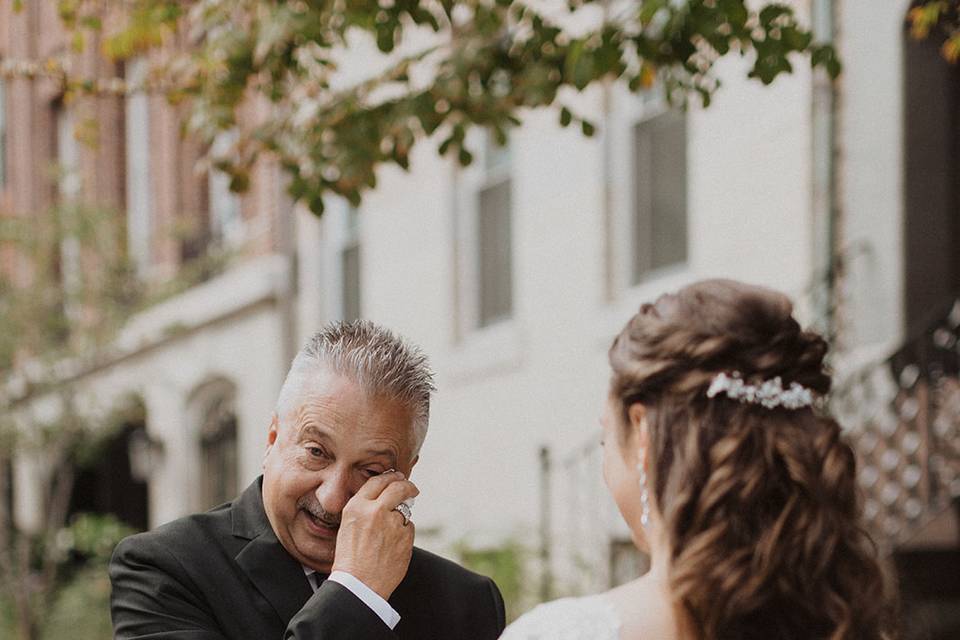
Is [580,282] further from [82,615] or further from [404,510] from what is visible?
[404,510]

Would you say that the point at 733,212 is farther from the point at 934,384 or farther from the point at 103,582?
the point at 103,582

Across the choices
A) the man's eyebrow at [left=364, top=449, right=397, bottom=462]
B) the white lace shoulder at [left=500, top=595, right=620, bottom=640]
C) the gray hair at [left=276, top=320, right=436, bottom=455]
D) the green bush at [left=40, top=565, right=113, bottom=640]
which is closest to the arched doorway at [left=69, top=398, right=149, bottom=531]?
the green bush at [left=40, top=565, right=113, bottom=640]

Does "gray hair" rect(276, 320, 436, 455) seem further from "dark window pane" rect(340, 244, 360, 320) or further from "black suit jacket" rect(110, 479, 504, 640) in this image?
"dark window pane" rect(340, 244, 360, 320)

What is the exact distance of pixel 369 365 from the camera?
360 centimetres

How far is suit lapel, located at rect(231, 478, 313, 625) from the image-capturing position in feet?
11.8

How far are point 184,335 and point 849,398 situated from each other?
1132cm

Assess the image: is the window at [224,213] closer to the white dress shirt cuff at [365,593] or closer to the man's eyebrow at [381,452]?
the man's eyebrow at [381,452]

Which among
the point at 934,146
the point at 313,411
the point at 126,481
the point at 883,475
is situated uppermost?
the point at 934,146

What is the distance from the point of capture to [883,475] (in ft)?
30.8

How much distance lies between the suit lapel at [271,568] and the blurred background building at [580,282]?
428 centimetres

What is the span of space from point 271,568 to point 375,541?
1.15ft

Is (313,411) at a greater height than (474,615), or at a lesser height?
greater

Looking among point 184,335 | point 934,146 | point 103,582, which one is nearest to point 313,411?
point 934,146

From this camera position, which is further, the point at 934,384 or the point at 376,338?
the point at 934,384
